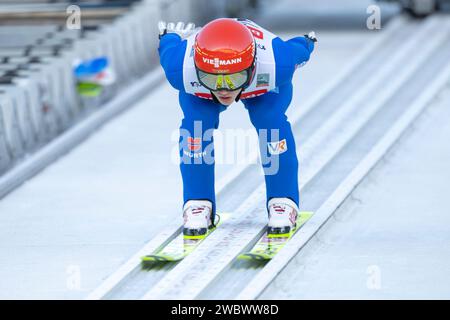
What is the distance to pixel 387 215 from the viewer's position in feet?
30.2

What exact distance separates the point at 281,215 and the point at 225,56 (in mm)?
1201

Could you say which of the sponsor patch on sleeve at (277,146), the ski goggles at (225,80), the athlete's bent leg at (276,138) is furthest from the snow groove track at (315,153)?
the ski goggles at (225,80)

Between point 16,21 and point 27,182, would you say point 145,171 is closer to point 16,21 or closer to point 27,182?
point 27,182

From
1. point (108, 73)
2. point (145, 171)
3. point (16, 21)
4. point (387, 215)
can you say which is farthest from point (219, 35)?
point (16, 21)

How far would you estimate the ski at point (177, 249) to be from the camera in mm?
8023

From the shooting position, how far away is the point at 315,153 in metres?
10.9

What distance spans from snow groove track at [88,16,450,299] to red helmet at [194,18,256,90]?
1052mm

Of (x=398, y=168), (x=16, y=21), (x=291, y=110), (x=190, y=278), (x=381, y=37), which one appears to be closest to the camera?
(x=190, y=278)

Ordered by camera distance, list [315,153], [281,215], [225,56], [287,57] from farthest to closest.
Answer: [315,153]
[281,215]
[287,57]
[225,56]

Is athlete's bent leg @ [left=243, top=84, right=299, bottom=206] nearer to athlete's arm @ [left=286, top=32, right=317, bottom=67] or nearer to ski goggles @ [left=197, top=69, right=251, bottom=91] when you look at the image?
athlete's arm @ [left=286, top=32, right=317, bottom=67]

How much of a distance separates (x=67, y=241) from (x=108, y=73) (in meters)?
4.18

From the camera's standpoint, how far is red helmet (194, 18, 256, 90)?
7.77 metres

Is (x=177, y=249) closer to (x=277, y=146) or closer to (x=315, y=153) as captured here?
(x=277, y=146)

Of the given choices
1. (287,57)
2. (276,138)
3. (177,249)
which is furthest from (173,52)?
(177,249)
